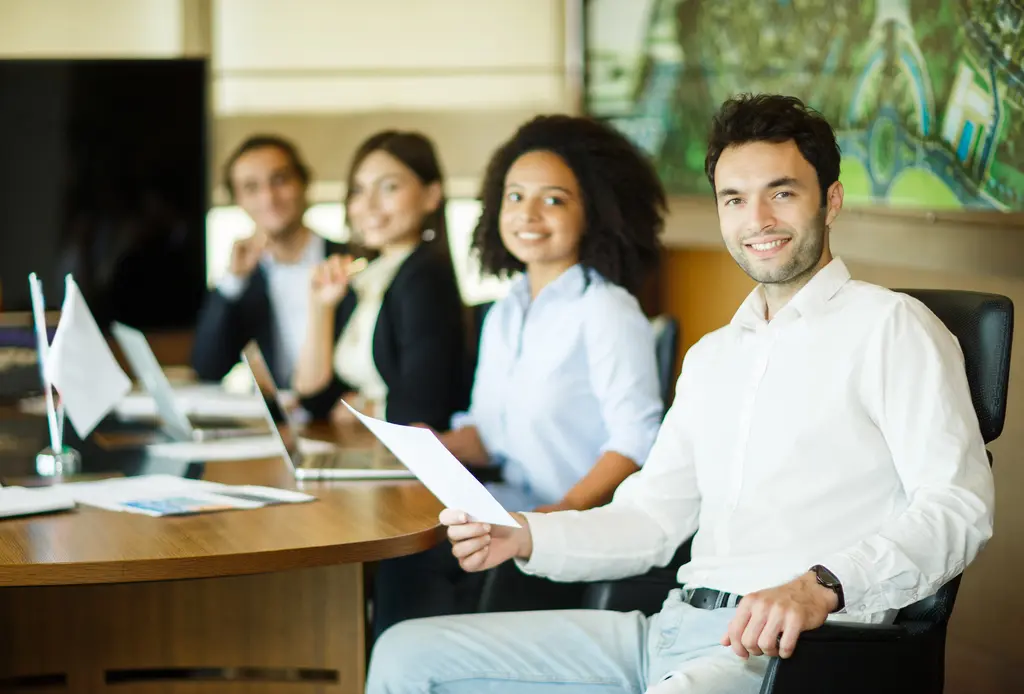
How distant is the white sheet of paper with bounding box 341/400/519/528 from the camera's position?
67.7 inches

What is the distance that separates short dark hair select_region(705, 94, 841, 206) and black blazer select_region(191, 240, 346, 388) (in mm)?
2248

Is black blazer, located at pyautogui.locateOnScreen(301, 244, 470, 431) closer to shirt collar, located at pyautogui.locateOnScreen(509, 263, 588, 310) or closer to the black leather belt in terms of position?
shirt collar, located at pyautogui.locateOnScreen(509, 263, 588, 310)

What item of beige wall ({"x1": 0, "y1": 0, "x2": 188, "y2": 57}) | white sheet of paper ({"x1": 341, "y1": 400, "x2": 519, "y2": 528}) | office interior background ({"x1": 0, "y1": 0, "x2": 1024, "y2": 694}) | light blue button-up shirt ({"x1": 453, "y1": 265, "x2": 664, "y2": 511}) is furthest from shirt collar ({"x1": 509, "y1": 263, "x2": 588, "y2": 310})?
beige wall ({"x1": 0, "y1": 0, "x2": 188, "y2": 57})

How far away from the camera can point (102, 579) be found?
5.68 ft

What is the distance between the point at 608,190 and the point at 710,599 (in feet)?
3.35

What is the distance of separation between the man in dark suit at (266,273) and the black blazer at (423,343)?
917 millimetres

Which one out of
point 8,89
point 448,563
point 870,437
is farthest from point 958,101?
point 8,89

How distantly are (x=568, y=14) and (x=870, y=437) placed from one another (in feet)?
12.2

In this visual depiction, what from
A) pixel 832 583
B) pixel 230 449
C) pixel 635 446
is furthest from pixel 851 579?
pixel 230 449

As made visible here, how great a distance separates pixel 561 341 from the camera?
98.6 inches

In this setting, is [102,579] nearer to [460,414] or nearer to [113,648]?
[113,648]

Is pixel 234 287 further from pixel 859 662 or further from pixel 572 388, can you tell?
pixel 859 662

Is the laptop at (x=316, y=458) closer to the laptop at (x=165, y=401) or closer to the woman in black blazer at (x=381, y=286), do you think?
the laptop at (x=165, y=401)

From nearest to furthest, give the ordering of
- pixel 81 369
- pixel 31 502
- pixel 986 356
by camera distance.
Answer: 1. pixel 986 356
2. pixel 31 502
3. pixel 81 369
